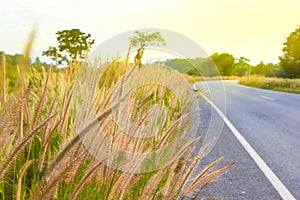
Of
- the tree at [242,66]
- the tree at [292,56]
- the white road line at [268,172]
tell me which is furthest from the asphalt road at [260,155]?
the tree at [242,66]

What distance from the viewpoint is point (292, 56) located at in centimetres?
6600

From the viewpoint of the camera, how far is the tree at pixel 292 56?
65500mm

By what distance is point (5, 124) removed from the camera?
78 centimetres

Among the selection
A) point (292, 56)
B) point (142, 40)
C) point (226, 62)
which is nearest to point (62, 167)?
point (142, 40)

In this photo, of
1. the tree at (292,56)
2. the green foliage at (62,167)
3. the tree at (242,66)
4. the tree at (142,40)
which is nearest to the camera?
the green foliage at (62,167)

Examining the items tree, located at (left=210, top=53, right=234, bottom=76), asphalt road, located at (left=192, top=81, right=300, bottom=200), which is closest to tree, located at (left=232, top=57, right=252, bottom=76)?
tree, located at (left=210, top=53, right=234, bottom=76)

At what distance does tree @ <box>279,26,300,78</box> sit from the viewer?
215ft

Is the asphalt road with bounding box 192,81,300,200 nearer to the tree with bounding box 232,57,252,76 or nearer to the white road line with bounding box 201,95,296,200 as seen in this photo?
the white road line with bounding box 201,95,296,200

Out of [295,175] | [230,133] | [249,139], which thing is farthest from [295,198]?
[230,133]

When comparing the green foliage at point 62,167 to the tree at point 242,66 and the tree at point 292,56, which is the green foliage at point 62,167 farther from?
the tree at point 242,66

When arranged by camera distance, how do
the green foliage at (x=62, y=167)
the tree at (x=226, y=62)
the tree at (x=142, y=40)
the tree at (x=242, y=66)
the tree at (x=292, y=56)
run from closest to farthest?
1. the green foliage at (x=62, y=167)
2. the tree at (x=142, y=40)
3. the tree at (x=292, y=56)
4. the tree at (x=226, y=62)
5. the tree at (x=242, y=66)

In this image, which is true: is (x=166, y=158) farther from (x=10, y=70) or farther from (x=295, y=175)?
(x=295, y=175)

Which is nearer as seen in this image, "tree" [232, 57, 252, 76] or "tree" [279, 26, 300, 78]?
"tree" [279, 26, 300, 78]

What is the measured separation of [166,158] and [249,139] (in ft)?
19.2
